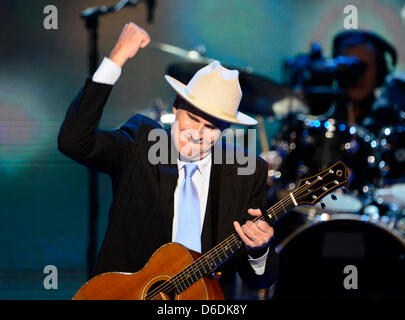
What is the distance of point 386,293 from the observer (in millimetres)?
3971

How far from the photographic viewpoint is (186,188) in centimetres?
264

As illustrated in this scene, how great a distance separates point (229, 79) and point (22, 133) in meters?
3.34

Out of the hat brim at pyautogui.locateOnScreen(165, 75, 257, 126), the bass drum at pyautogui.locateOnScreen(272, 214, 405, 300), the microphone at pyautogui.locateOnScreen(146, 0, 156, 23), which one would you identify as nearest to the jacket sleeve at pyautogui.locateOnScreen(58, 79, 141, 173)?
the hat brim at pyautogui.locateOnScreen(165, 75, 257, 126)

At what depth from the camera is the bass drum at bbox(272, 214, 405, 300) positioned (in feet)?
12.9

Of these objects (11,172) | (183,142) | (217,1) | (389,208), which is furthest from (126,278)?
(217,1)

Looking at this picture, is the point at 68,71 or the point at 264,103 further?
the point at 68,71

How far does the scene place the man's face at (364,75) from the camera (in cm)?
588

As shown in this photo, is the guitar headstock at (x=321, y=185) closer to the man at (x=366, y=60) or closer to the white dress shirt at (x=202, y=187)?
the white dress shirt at (x=202, y=187)

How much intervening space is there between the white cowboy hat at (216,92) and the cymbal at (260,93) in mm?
1772

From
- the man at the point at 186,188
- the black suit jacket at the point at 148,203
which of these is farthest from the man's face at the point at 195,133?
the black suit jacket at the point at 148,203

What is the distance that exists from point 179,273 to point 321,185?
30.5 inches

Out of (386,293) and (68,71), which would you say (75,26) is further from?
(386,293)
